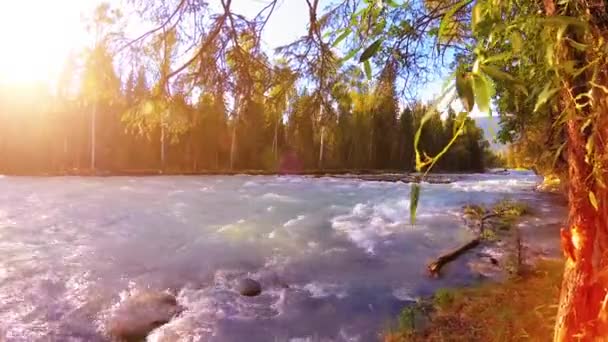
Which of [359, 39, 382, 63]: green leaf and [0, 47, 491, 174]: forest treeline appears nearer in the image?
[359, 39, 382, 63]: green leaf

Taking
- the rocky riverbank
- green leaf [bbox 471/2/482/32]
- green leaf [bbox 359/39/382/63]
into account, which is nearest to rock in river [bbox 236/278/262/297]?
the rocky riverbank

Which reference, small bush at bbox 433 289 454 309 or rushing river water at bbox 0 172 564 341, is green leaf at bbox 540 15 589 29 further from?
small bush at bbox 433 289 454 309

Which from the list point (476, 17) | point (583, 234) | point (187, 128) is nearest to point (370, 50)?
point (476, 17)

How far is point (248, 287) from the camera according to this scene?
268 inches

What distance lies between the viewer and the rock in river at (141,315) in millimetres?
5484

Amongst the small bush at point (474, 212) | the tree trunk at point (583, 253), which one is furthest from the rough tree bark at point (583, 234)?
the small bush at point (474, 212)

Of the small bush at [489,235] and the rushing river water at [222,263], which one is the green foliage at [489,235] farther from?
the rushing river water at [222,263]

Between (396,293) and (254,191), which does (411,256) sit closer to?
(396,293)

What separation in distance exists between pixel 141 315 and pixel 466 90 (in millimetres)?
6151

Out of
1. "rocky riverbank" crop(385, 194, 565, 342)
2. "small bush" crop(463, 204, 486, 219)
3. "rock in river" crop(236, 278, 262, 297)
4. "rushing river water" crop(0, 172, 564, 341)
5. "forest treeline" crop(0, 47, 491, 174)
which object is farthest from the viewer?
"small bush" crop(463, 204, 486, 219)

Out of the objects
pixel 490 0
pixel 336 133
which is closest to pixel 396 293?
pixel 336 133

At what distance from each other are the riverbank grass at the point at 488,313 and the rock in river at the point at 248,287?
2.36 m

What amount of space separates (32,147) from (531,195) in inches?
1209

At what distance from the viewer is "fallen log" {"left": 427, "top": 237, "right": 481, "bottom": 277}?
7240 millimetres
